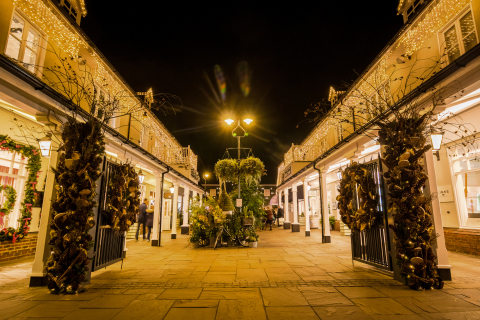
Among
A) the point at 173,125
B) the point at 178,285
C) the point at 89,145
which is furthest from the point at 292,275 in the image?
the point at 173,125

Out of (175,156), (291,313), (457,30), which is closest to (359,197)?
(291,313)

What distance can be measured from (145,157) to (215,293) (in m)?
5.46

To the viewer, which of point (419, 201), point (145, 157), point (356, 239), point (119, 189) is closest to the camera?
point (419, 201)

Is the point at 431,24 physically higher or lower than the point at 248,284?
higher

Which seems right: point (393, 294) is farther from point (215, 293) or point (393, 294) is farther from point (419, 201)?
point (215, 293)

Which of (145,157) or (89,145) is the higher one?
(145,157)

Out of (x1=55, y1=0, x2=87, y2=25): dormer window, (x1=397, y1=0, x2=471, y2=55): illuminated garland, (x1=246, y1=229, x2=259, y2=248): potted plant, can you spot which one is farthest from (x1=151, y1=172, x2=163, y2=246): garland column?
(x1=397, y1=0, x2=471, y2=55): illuminated garland

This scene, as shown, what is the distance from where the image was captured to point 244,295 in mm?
3561

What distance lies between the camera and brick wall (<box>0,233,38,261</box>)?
5.94 meters

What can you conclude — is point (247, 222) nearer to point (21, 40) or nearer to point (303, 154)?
point (21, 40)

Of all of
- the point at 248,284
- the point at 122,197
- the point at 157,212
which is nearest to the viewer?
the point at 248,284

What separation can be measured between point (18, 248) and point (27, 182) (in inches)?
64.3

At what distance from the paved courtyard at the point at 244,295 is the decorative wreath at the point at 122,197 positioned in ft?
3.33

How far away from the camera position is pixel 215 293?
12.0 feet
